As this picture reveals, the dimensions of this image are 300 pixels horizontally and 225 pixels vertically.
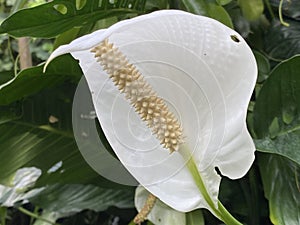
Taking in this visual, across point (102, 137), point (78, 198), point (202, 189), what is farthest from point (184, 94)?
point (78, 198)

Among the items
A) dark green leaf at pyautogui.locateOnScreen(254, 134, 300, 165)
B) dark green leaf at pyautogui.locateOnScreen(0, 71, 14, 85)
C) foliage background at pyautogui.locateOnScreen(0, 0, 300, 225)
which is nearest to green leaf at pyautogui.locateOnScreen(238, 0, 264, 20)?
foliage background at pyautogui.locateOnScreen(0, 0, 300, 225)

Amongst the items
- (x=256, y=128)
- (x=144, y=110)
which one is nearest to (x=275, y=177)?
(x=256, y=128)

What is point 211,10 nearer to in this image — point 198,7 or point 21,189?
point 198,7

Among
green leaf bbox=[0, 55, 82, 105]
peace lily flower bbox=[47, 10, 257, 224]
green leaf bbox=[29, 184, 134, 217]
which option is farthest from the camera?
green leaf bbox=[29, 184, 134, 217]

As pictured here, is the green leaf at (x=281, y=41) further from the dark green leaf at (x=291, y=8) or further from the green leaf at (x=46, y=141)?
the green leaf at (x=46, y=141)

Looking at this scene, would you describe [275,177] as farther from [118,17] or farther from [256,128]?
[118,17]

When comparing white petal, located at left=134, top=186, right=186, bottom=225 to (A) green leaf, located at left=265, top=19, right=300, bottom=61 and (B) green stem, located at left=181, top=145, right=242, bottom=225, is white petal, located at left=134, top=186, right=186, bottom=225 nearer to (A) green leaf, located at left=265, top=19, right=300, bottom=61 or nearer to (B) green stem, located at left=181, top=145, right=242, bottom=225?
(B) green stem, located at left=181, top=145, right=242, bottom=225

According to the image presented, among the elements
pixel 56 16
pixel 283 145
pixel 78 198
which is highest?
pixel 56 16
